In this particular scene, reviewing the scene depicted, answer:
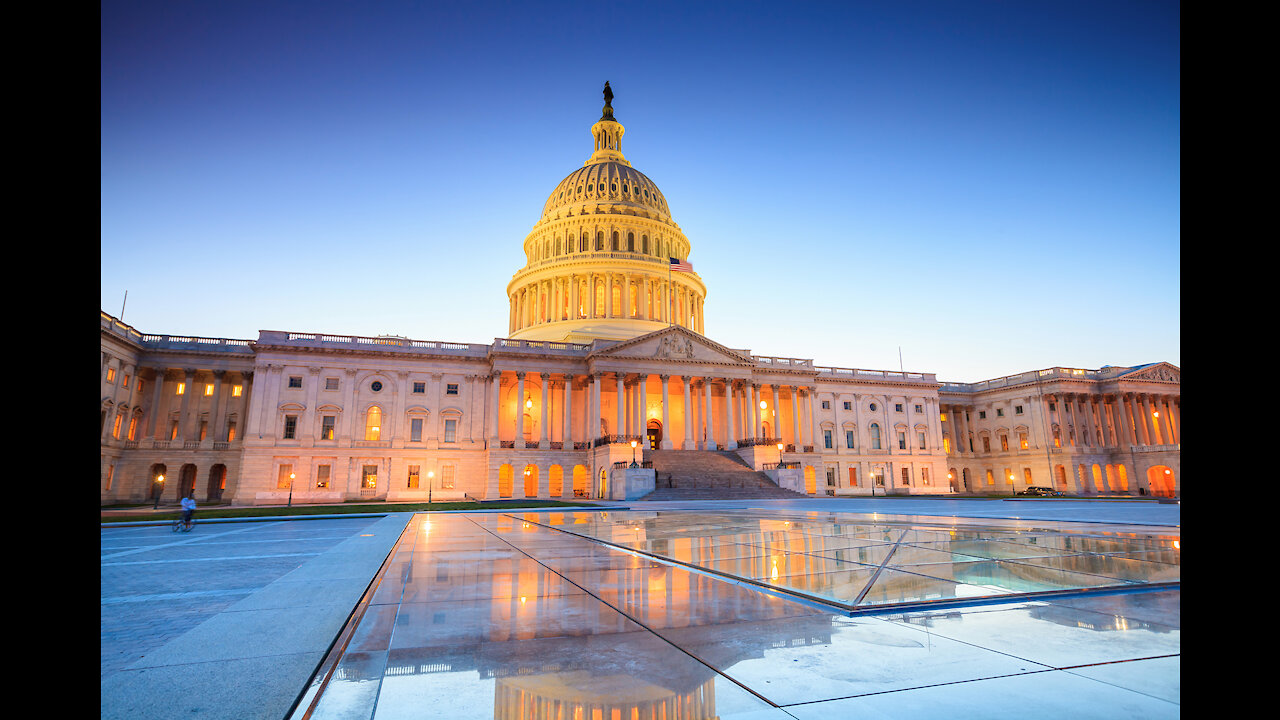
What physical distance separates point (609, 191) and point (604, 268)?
1427cm

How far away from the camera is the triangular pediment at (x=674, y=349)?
62.5m

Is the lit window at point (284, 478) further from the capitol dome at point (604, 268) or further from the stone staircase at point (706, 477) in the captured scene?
the stone staircase at point (706, 477)

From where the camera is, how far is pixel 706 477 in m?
52.3

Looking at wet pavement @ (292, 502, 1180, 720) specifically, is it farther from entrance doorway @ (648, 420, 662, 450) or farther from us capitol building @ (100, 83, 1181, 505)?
entrance doorway @ (648, 420, 662, 450)

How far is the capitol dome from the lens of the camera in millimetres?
80062

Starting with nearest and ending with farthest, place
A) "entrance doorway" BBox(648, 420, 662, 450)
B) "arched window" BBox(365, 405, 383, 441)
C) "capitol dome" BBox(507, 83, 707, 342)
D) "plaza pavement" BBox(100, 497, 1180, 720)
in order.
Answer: "plaza pavement" BBox(100, 497, 1180, 720)
"arched window" BBox(365, 405, 383, 441)
"entrance doorway" BBox(648, 420, 662, 450)
"capitol dome" BBox(507, 83, 707, 342)

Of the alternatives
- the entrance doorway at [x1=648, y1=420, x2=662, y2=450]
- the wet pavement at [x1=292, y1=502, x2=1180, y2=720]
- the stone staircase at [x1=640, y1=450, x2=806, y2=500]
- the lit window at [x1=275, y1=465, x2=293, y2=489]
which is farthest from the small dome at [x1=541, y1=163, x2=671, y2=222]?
the wet pavement at [x1=292, y1=502, x2=1180, y2=720]

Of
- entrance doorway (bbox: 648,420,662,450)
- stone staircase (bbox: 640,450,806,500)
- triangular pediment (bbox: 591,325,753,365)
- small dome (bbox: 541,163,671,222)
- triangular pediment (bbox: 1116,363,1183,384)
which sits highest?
small dome (bbox: 541,163,671,222)

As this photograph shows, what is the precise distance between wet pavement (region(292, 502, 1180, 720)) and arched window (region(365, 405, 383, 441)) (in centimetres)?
5558

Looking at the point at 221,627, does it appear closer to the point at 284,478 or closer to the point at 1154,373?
the point at 284,478

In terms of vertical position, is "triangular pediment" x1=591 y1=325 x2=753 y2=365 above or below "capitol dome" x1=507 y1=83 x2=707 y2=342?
below

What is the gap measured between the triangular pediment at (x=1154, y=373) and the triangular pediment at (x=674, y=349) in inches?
1760

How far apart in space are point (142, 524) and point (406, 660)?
82.4ft
